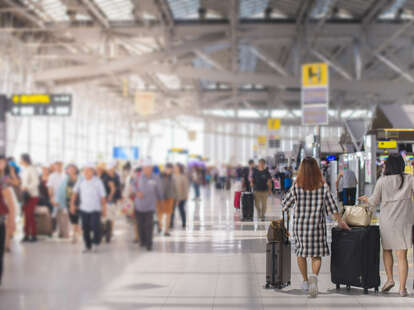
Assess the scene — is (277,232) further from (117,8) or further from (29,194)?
(117,8)

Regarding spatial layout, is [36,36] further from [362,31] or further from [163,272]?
[163,272]

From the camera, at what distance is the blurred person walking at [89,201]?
6.83 metres

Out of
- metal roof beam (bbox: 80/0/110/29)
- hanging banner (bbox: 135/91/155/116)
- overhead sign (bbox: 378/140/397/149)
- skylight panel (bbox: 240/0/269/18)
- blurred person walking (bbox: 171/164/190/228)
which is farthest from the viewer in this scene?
hanging banner (bbox: 135/91/155/116)

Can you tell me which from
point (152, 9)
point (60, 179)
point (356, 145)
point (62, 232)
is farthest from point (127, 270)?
point (152, 9)

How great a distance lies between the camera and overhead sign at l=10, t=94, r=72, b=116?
21.5 metres

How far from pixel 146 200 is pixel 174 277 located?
75.7 inches

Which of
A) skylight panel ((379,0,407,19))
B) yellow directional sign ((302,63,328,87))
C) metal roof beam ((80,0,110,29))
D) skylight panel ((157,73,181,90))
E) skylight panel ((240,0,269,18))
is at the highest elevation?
skylight panel ((157,73,181,90))

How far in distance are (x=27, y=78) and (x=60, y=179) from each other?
20.5m

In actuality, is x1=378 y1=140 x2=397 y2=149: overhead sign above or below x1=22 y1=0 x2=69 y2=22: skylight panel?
below

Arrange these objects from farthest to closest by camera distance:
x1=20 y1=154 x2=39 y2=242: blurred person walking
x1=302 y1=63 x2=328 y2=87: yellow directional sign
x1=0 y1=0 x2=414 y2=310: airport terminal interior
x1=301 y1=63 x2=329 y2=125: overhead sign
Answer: x1=302 y1=63 x2=328 y2=87: yellow directional sign → x1=301 y1=63 x2=329 y2=125: overhead sign → x1=0 y1=0 x2=414 y2=310: airport terminal interior → x1=20 y1=154 x2=39 y2=242: blurred person walking

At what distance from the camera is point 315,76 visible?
11.3 meters

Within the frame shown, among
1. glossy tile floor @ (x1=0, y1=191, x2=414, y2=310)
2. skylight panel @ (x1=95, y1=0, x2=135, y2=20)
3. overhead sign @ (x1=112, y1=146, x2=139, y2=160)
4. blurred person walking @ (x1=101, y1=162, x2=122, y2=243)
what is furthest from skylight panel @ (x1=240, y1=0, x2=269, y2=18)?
glossy tile floor @ (x1=0, y1=191, x2=414, y2=310)

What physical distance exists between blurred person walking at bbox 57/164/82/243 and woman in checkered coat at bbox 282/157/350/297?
2.58 m

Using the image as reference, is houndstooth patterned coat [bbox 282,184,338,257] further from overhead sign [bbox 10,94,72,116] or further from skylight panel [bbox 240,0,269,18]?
skylight panel [bbox 240,0,269,18]
